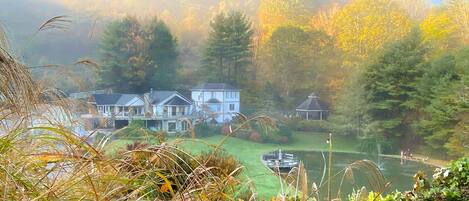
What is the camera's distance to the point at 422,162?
116 inches

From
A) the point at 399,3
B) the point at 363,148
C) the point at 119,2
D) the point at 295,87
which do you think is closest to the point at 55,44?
the point at 119,2

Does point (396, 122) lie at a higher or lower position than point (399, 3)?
lower

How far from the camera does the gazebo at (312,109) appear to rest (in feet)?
9.77

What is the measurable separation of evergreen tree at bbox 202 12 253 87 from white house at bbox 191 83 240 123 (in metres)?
0.05

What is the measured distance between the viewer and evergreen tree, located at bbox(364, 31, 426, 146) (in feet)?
9.60

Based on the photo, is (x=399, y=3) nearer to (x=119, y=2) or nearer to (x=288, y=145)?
(x=288, y=145)

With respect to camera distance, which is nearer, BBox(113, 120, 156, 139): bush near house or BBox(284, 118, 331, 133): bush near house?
BBox(113, 120, 156, 139): bush near house

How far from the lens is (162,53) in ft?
9.40

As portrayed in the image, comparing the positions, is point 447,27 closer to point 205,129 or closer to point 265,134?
point 265,134

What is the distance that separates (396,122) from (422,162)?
287mm

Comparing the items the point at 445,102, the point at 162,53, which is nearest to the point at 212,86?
the point at 162,53

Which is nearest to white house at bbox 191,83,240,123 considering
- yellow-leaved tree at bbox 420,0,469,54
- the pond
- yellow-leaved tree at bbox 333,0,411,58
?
the pond

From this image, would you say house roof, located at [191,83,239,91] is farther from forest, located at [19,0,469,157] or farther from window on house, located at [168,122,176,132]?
window on house, located at [168,122,176,132]

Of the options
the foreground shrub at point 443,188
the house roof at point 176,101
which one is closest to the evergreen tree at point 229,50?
the house roof at point 176,101
